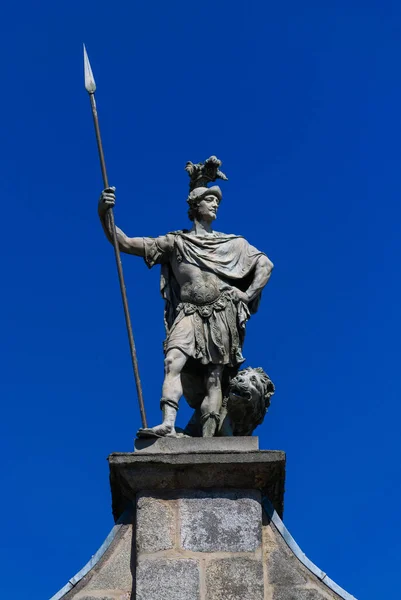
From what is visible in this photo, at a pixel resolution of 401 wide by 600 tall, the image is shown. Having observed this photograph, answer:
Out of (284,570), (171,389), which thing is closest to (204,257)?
(171,389)

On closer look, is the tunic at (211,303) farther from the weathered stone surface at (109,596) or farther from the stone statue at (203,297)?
the weathered stone surface at (109,596)

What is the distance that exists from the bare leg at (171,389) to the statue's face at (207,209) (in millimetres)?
1490

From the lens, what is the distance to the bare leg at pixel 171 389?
935 centimetres

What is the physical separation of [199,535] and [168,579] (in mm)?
408

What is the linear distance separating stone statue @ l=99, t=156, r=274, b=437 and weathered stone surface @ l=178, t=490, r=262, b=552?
0.69 metres

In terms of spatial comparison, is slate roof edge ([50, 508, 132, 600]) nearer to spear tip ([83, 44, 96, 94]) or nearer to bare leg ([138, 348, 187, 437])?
bare leg ([138, 348, 187, 437])

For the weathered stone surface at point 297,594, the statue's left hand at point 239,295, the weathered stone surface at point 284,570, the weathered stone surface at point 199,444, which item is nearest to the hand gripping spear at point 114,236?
the weathered stone surface at point 199,444

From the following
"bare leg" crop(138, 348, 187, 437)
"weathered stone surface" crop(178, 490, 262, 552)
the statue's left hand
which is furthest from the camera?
the statue's left hand

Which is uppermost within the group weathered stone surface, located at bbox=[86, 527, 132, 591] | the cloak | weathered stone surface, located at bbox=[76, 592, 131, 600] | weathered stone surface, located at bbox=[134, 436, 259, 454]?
the cloak

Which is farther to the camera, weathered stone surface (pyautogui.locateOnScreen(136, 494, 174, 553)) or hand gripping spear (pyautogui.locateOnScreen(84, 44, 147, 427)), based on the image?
hand gripping spear (pyautogui.locateOnScreen(84, 44, 147, 427))

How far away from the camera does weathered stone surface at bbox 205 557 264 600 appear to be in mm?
8477

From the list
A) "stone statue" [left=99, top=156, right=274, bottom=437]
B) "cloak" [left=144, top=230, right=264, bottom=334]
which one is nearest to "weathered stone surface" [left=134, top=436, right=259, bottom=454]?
"stone statue" [left=99, top=156, right=274, bottom=437]

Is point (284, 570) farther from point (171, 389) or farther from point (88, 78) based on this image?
point (88, 78)

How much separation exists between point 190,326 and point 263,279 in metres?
0.86
